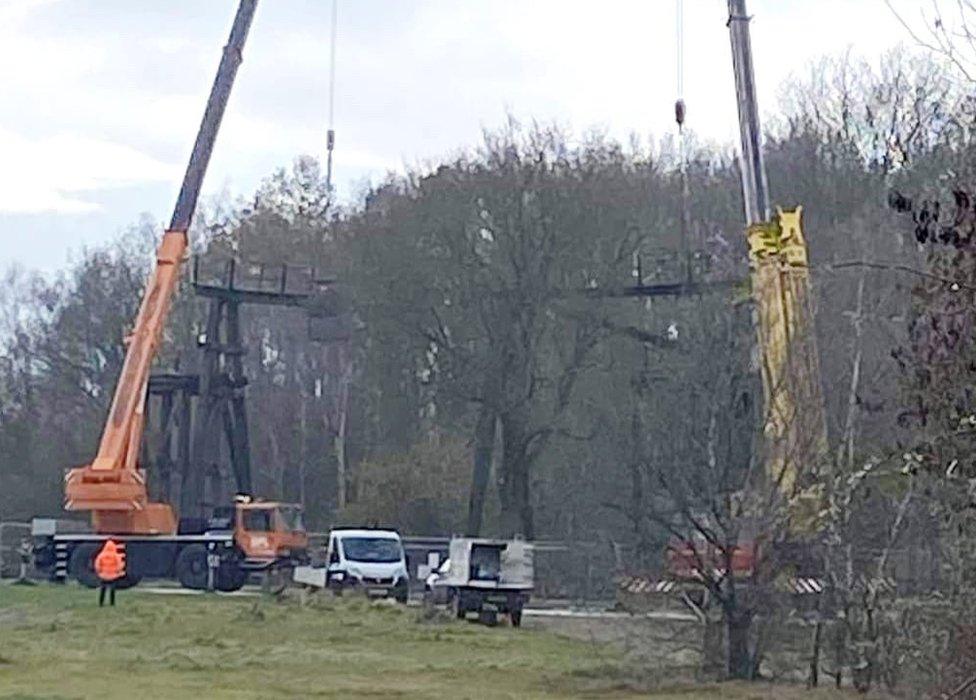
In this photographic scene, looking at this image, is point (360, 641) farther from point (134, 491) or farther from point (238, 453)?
point (238, 453)

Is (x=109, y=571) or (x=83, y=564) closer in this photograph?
(x=109, y=571)

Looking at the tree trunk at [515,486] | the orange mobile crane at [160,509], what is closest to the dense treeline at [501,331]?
the tree trunk at [515,486]

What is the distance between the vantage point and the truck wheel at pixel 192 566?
50281 mm

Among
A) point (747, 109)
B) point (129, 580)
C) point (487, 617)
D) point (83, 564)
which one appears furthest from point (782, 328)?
point (83, 564)

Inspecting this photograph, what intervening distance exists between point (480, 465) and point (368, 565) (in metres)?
9.35

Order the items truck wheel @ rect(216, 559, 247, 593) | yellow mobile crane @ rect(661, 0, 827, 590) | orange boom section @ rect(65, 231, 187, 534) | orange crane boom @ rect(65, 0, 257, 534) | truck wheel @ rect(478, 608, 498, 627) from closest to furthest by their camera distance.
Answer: yellow mobile crane @ rect(661, 0, 827, 590)
truck wheel @ rect(478, 608, 498, 627)
orange crane boom @ rect(65, 0, 257, 534)
orange boom section @ rect(65, 231, 187, 534)
truck wheel @ rect(216, 559, 247, 593)

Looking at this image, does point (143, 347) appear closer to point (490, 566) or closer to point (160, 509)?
point (160, 509)

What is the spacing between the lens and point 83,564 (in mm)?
50844

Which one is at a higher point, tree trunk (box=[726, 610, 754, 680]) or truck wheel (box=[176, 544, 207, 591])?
truck wheel (box=[176, 544, 207, 591])

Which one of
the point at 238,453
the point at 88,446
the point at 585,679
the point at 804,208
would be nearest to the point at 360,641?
the point at 585,679

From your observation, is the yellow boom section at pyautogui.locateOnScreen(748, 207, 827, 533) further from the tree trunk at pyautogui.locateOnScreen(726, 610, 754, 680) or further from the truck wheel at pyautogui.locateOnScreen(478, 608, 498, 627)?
the truck wheel at pyautogui.locateOnScreen(478, 608, 498, 627)

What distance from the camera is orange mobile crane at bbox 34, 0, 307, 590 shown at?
43.8 metres

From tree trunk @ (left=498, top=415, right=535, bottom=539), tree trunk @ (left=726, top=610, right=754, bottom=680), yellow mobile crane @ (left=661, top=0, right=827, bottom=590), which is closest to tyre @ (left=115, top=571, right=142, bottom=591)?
tree trunk @ (left=498, top=415, right=535, bottom=539)

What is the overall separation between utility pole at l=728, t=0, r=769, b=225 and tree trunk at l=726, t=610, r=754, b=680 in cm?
1077
